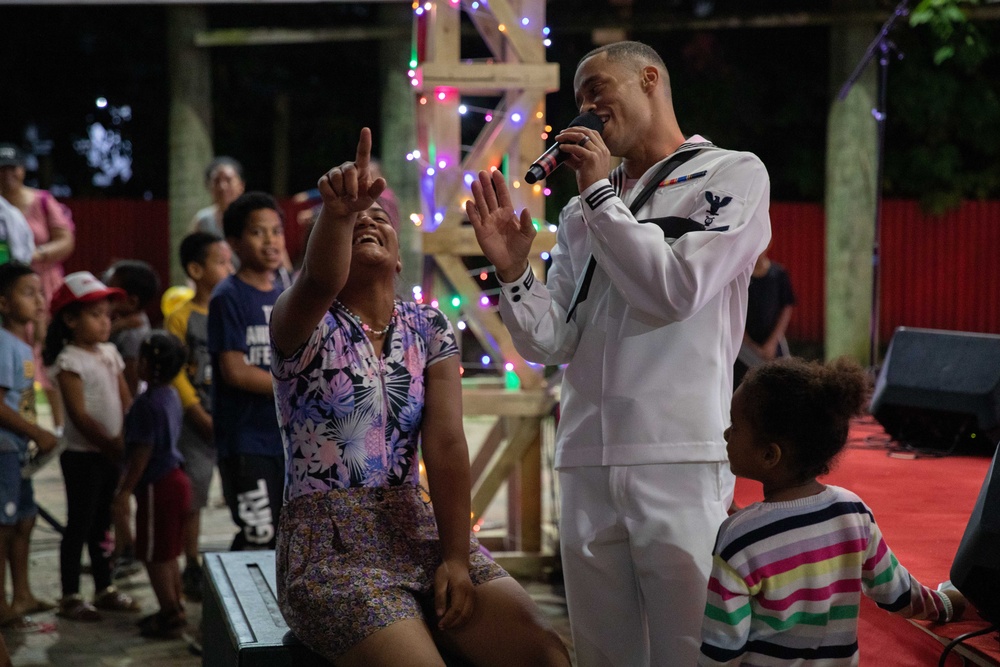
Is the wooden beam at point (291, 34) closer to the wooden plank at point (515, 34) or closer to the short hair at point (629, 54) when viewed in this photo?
the wooden plank at point (515, 34)

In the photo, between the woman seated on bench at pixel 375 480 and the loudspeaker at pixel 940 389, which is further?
the loudspeaker at pixel 940 389

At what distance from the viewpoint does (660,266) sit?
239cm

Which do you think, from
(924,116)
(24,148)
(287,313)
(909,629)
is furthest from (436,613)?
(24,148)

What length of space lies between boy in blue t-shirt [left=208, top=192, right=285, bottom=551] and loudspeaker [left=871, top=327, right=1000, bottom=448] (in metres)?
3.12

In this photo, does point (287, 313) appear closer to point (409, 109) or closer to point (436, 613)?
point (436, 613)

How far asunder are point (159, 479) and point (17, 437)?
605 millimetres

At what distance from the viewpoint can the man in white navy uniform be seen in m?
2.45

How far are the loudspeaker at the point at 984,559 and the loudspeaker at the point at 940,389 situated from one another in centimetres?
293

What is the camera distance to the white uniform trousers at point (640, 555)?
245cm

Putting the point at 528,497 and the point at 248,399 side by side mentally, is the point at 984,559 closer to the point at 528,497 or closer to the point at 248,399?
the point at 248,399

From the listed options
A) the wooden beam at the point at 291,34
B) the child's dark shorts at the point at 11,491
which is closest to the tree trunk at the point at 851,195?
the wooden beam at the point at 291,34

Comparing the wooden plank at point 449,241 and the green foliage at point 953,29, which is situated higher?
the green foliage at point 953,29

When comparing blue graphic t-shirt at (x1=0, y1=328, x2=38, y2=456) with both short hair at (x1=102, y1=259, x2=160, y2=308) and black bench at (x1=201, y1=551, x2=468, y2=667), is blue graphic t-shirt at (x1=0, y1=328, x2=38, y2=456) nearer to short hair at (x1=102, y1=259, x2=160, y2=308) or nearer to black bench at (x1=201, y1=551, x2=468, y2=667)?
short hair at (x1=102, y1=259, x2=160, y2=308)

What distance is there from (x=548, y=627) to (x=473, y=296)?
2677 millimetres
